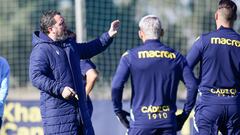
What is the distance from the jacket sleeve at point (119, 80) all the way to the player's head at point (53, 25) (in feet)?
3.66

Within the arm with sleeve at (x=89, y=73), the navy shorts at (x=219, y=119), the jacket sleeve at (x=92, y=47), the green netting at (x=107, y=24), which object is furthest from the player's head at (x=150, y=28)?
the green netting at (x=107, y=24)

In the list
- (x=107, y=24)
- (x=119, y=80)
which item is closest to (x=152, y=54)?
(x=119, y=80)

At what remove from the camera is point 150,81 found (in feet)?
30.4

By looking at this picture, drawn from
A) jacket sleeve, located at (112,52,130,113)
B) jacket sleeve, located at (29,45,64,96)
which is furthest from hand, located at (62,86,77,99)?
jacket sleeve, located at (112,52,130,113)

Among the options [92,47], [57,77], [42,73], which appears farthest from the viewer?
[92,47]

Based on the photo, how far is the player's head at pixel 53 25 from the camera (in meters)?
10.1

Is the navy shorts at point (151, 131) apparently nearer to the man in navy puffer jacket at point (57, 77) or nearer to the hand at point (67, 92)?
the hand at point (67, 92)

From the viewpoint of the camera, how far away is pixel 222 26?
408 inches

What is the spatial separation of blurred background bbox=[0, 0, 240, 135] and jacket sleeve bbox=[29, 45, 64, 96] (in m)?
4.80

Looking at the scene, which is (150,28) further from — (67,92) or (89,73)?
(89,73)

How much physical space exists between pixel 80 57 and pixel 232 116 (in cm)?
191

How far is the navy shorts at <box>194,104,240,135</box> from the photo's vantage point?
33.9 feet

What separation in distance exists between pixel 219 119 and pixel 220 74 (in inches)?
20.7

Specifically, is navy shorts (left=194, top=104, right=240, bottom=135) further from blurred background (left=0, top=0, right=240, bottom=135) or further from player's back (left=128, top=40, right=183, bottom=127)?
blurred background (left=0, top=0, right=240, bottom=135)
